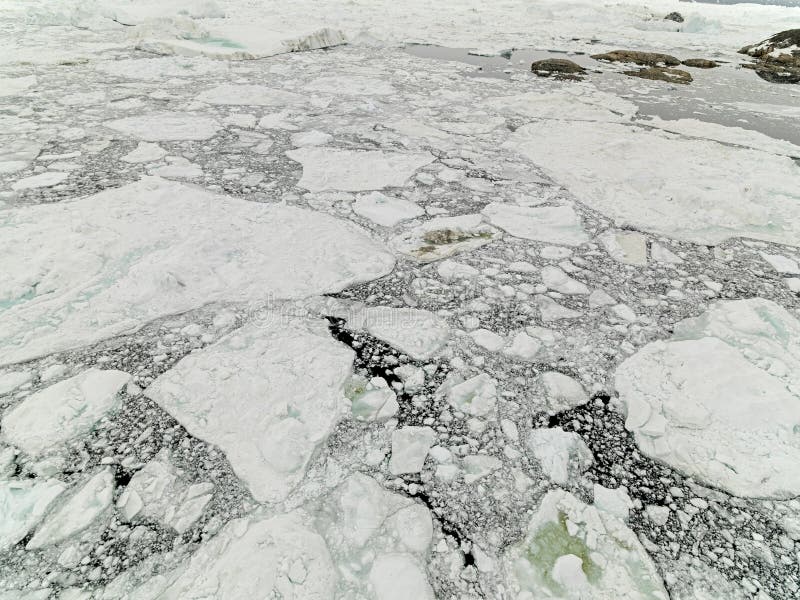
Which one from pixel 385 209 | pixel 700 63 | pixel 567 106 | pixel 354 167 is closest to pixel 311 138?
pixel 354 167

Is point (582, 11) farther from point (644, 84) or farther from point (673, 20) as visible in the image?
point (644, 84)

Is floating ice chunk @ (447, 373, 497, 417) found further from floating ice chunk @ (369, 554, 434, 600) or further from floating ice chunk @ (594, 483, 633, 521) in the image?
floating ice chunk @ (369, 554, 434, 600)

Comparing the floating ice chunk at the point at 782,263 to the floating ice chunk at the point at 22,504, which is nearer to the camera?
the floating ice chunk at the point at 22,504

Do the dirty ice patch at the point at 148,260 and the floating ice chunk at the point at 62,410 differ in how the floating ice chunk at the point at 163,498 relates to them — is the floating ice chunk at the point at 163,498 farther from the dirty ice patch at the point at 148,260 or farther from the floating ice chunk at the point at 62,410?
the dirty ice patch at the point at 148,260

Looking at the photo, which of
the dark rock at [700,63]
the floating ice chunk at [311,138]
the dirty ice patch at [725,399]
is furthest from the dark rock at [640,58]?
the dirty ice patch at [725,399]

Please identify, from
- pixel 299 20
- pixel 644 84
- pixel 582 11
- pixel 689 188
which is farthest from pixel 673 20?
pixel 689 188

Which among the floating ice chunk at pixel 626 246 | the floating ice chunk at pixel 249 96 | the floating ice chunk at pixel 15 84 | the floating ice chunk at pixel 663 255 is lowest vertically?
the floating ice chunk at pixel 663 255

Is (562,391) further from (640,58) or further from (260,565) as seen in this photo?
(640,58)
